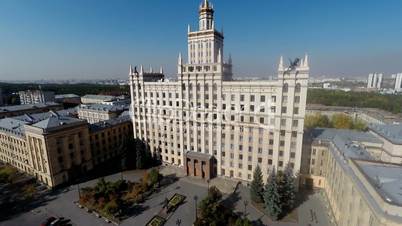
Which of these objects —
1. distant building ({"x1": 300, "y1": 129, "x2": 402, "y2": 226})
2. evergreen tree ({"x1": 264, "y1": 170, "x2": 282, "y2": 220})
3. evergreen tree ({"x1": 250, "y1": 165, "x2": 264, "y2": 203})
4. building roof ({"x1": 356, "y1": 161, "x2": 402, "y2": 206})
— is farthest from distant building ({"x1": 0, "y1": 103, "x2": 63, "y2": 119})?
building roof ({"x1": 356, "y1": 161, "x2": 402, "y2": 206})

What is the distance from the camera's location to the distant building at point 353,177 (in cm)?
2097

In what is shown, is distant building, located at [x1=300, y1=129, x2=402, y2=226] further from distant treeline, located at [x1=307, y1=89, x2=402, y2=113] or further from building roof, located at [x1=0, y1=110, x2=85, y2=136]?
distant treeline, located at [x1=307, y1=89, x2=402, y2=113]

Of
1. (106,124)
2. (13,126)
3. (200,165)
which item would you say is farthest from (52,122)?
(200,165)

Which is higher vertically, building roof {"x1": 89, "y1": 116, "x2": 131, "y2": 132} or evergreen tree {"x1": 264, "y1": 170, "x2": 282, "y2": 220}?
building roof {"x1": 89, "y1": 116, "x2": 131, "y2": 132}

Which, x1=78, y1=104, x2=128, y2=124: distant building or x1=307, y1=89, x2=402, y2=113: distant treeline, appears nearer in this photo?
x1=78, y1=104, x2=128, y2=124: distant building

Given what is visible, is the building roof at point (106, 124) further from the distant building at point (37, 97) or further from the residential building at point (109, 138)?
the distant building at point (37, 97)

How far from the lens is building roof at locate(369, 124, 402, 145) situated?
3833 centimetres

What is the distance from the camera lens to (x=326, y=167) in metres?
46.0

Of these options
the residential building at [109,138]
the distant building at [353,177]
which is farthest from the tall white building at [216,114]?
the residential building at [109,138]

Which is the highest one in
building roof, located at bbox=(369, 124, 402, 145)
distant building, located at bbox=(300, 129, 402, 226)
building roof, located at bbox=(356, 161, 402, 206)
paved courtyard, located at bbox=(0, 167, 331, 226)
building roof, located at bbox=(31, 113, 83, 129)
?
building roof, located at bbox=(31, 113, 83, 129)

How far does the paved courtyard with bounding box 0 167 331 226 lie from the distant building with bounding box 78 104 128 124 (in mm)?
38123

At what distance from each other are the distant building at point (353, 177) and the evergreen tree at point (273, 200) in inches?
393

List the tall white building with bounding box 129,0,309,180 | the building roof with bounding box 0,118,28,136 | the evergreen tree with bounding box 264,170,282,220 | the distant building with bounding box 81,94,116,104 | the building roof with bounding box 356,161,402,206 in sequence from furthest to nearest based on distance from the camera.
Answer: the distant building with bounding box 81,94,116,104
the building roof with bounding box 0,118,28,136
the tall white building with bounding box 129,0,309,180
the evergreen tree with bounding box 264,170,282,220
the building roof with bounding box 356,161,402,206

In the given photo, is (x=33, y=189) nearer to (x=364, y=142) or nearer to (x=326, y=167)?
(x=326, y=167)
